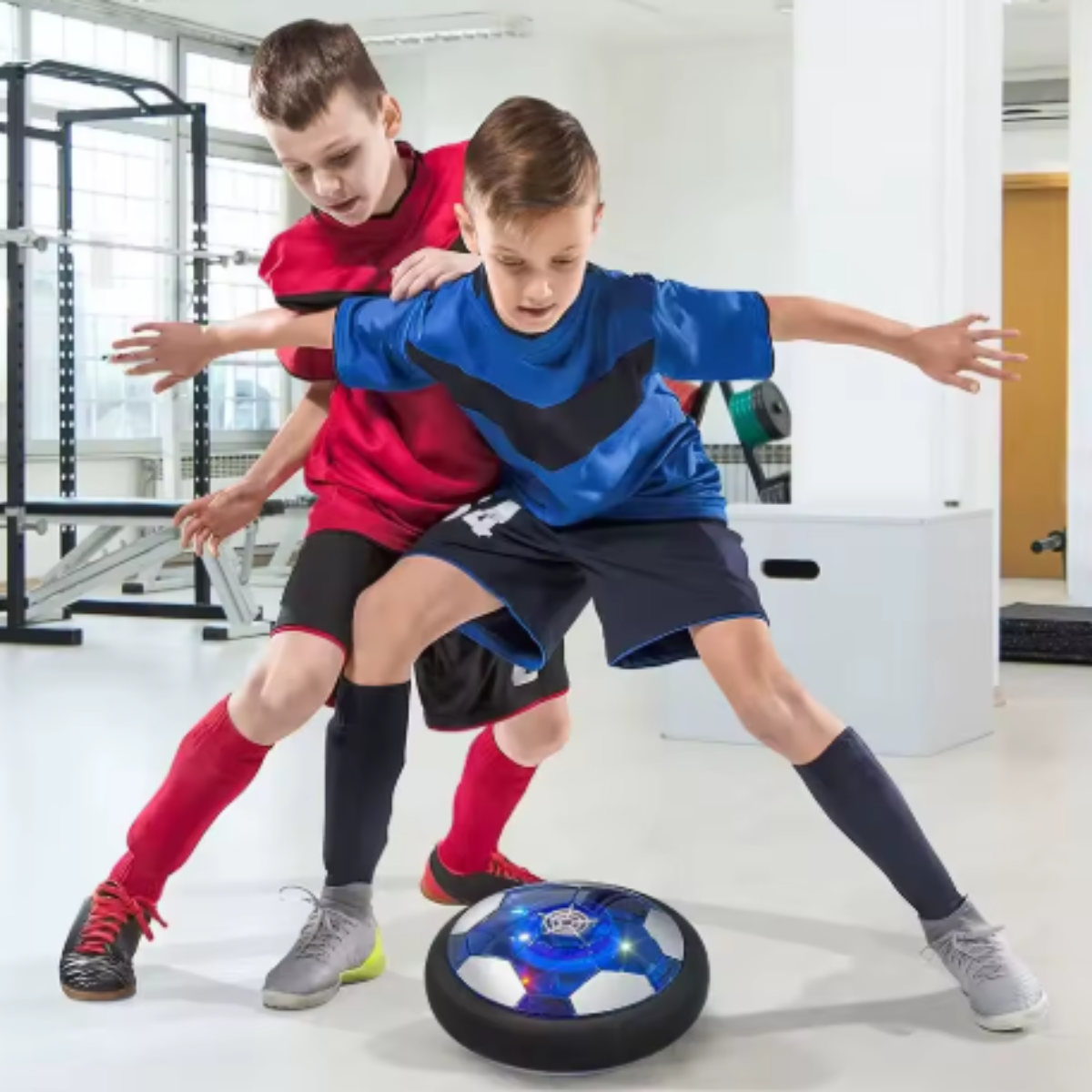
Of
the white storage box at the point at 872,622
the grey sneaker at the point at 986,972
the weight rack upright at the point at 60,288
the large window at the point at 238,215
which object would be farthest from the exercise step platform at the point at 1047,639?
the large window at the point at 238,215

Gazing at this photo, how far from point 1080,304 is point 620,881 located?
4770mm

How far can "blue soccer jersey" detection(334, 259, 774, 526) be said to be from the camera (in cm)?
199

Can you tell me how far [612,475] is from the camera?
80.4 inches

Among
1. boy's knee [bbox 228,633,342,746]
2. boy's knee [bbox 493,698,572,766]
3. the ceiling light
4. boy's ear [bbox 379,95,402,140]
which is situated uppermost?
the ceiling light

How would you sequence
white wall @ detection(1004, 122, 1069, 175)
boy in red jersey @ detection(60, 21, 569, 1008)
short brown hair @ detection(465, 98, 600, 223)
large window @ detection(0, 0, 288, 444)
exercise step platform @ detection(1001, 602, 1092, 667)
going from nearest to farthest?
1. short brown hair @ detection(465, 98, 600, 223)
2. boy in red jersey @ detection(60, 21, 569, 1008)
3. exercise step platform @ detection(1001, 602, 1092, 667)
4. large window @ detection(0, 0, 288, 444)
5. white wall @ detection(1004, 122, 1069, 175)

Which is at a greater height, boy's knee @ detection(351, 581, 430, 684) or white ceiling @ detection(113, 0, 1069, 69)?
white ceiling @ detection(113, 0, 1069, 69)

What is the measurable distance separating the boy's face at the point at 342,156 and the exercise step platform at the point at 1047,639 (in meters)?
3.91

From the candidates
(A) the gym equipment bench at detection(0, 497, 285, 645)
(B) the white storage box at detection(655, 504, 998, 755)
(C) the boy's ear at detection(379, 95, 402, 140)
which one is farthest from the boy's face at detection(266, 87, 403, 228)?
(A) the gym equipment bench at detection(0, 497, 285, 645)

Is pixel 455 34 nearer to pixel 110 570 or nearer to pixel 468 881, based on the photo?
pixel 110 570

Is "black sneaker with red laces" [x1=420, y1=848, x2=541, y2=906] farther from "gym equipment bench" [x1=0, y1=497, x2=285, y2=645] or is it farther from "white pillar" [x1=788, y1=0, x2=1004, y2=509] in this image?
"gym equipment bench" [x1=0, y1=497, x2=285, y2=645]

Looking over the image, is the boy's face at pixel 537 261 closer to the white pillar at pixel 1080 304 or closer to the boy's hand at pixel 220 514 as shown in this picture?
the boy's hand at pixel 220 514

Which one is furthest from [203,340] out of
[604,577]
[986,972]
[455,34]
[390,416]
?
[455,34]

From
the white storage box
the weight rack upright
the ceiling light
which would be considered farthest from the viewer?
the ceiling light

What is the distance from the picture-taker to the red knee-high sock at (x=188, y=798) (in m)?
2.16
